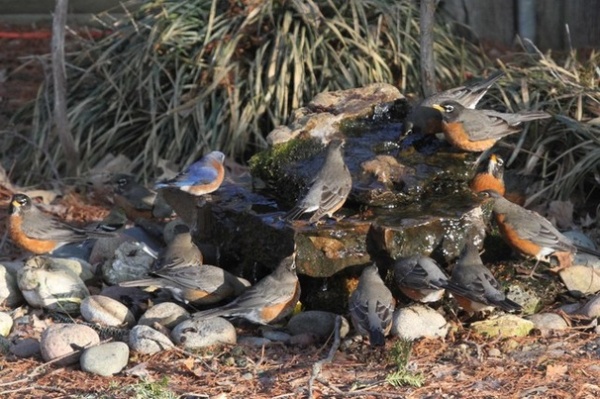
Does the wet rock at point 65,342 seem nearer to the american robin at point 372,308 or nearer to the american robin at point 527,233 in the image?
the american robin at point 372,308

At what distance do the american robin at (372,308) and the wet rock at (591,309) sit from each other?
4.24ft

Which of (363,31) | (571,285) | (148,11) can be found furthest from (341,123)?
(148,11)

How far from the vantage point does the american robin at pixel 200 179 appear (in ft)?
26.0

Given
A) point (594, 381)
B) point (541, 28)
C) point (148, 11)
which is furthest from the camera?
point (541, 28)

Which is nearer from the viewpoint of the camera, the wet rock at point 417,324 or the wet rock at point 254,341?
the wet rock at point 417,324

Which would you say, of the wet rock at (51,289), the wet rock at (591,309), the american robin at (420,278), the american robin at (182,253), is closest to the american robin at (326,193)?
the american robin at (420,278)

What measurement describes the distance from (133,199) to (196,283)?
7.81 ft

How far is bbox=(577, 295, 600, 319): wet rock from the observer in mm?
6637

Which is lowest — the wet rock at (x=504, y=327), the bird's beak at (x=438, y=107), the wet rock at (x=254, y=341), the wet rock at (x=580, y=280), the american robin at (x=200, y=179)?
the wet rock at (x=580, y=280)

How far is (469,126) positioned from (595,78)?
268cm

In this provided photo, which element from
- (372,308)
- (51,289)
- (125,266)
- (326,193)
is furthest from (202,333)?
(125,266)

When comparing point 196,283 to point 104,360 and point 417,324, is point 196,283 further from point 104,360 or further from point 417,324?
point 417,324

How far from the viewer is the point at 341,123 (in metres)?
7.82

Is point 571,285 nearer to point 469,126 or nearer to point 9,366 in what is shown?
point 469,126
